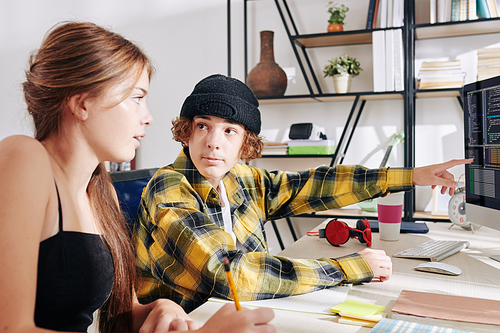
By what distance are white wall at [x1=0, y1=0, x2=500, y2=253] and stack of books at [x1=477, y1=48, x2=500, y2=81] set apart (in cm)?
23

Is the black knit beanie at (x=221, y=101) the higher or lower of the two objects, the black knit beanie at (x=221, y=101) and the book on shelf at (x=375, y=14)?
the lower

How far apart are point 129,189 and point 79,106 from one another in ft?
2.57

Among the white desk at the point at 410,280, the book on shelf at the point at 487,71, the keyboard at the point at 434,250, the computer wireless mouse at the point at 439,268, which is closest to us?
the white desk at the point at 410,280

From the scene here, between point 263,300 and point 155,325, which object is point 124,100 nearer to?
point 155,325

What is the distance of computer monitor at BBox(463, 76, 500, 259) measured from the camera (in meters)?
1.33

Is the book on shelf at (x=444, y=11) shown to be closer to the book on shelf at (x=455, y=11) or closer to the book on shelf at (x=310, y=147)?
the book on shelf at (x=455, y=11)

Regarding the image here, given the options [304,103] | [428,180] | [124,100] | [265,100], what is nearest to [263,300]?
[124,100]

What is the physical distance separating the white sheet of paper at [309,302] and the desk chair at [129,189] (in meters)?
0.57

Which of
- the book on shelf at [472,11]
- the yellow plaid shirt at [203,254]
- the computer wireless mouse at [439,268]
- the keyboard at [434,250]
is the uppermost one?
the book on shelf at [472,11]

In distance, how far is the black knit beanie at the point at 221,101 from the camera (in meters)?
1.17

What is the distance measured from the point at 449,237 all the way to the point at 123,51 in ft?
4.65

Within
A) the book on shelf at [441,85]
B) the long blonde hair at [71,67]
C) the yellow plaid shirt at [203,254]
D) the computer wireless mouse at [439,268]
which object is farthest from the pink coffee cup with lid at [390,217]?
the book on shelf at [441,85]

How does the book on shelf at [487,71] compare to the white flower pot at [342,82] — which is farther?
the white flower pot at [342,82]

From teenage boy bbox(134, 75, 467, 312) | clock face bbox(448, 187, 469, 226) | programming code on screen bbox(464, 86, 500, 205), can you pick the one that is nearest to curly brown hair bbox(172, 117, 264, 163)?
teenage boy bbox(134, 75, 467, 312)
